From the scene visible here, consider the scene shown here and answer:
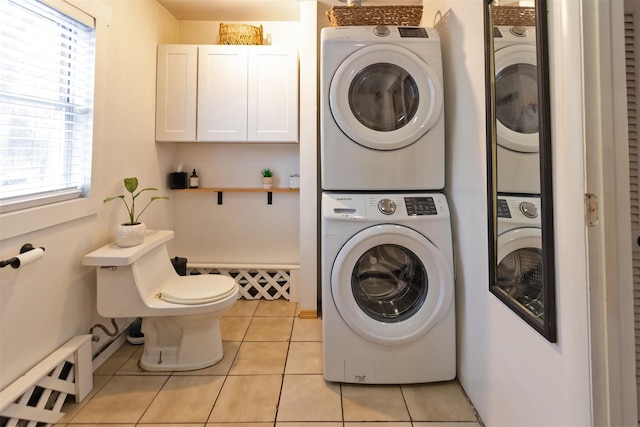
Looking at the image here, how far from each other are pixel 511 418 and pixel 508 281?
0.50 meters

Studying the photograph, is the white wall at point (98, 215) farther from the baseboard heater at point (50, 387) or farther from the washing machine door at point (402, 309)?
the washing machine door at point (402, 309)

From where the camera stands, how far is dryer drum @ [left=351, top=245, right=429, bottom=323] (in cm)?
163

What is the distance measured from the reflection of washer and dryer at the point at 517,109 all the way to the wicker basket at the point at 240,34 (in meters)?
1.98

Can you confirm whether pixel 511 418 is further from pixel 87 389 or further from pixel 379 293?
pixel 87 389

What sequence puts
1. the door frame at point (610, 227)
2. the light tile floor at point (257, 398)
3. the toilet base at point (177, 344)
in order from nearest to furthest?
the door frame at point (610, 227)
the light tile floor at point (257, 398)
the toilet base at point (177, 344)

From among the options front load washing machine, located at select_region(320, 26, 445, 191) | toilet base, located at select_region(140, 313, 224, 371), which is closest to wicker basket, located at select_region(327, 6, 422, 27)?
front load washing machine, located at select_region(320, 26, 445, 191)

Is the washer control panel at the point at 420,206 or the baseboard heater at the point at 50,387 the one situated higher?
the washer control panel at the point at 420,206

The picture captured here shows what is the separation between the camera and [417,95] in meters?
1.67

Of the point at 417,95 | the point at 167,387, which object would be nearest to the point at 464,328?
the point at 417,95

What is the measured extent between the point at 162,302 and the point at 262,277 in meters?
1.16

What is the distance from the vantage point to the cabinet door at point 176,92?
2.47m

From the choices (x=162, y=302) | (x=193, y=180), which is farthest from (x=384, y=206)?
(x=193, y=180)

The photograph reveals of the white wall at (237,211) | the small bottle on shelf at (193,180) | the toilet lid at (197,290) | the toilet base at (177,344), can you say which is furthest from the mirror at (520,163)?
the small bottle on shelf at (193,180)

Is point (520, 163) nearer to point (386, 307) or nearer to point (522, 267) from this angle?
point (522, 267)
